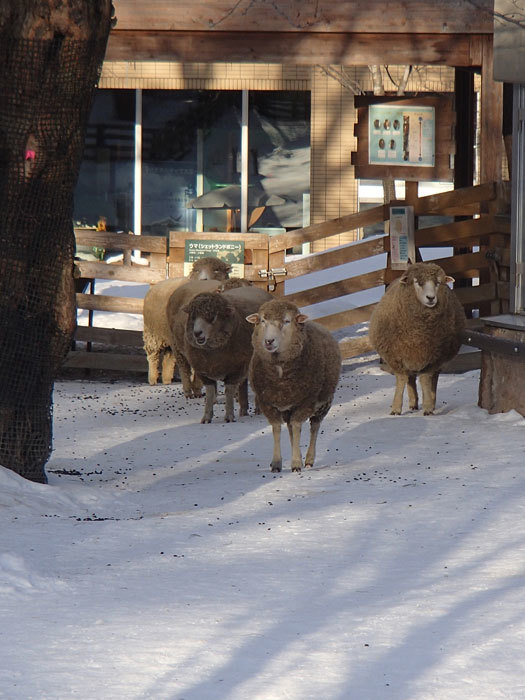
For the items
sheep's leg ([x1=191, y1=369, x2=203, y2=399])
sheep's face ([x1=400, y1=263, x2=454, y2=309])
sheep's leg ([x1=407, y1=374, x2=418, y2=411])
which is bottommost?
sheep's leg ([x1=191, y1=369, x2=203, y2=399])

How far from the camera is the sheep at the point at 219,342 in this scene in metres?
10.5

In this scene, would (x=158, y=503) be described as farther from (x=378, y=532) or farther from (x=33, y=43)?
(x=33, y=43)

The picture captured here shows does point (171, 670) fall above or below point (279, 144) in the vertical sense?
below

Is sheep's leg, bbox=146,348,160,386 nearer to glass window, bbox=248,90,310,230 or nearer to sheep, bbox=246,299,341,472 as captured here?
sheep, bbox=246,299,341,472

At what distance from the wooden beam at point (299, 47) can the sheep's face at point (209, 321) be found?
10.3ft

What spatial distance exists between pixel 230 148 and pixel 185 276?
7432 mm

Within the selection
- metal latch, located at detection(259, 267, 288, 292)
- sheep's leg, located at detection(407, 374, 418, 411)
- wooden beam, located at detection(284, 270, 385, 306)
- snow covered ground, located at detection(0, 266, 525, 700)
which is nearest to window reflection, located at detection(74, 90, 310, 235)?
metal latch, located at detection(259, 267, 288, 292)

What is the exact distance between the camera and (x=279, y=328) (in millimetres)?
8156

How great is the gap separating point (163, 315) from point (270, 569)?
7574mm

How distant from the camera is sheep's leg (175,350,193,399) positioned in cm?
1232

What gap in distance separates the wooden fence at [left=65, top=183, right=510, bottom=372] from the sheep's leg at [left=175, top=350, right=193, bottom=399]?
66.4 inches

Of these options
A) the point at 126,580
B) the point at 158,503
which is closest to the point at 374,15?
the point at 158,503

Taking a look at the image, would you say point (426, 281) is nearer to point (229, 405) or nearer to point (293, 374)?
point (229, 405)

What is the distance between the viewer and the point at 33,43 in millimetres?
7371
